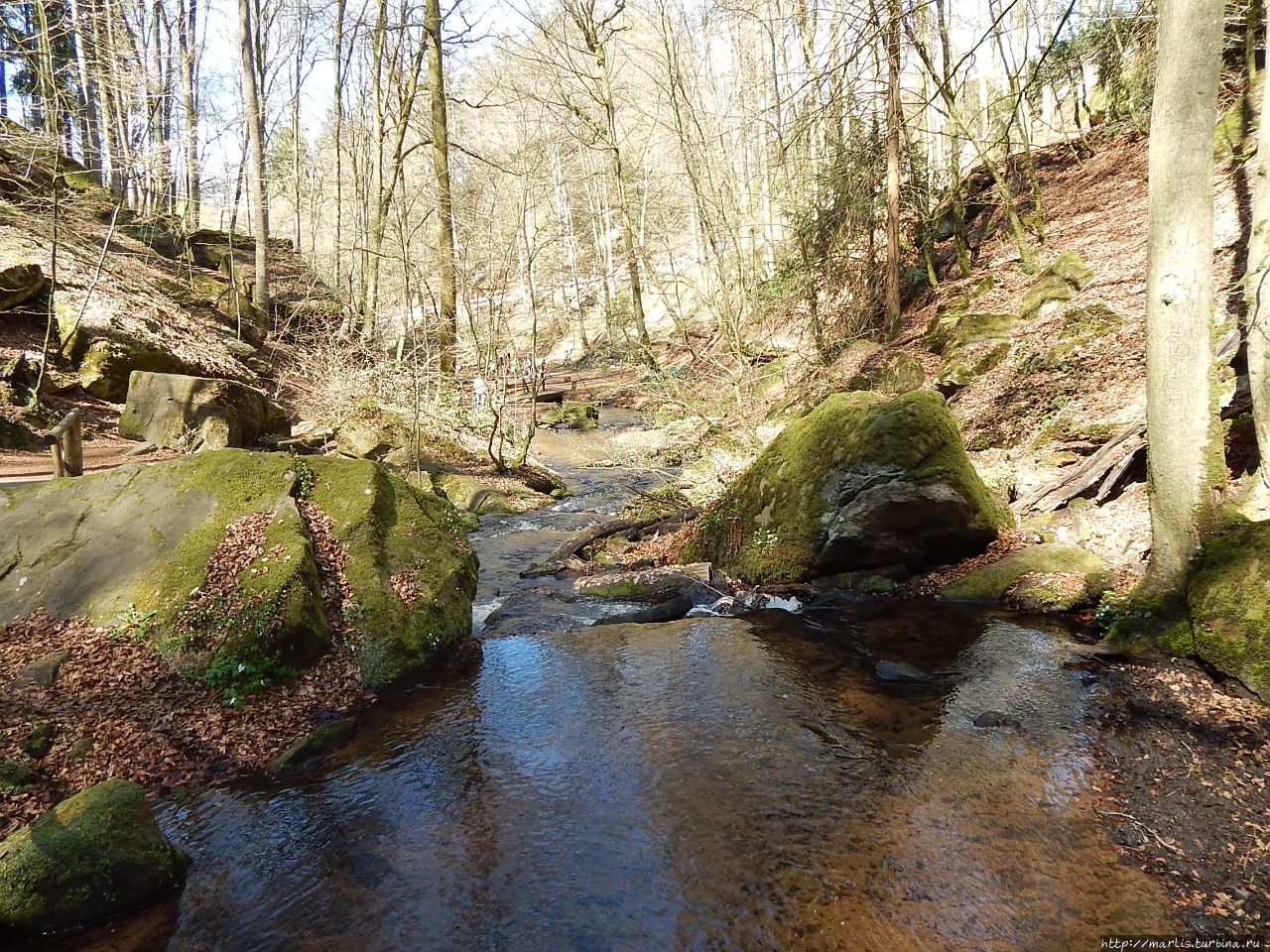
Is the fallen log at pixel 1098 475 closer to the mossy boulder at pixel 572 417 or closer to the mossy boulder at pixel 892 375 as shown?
the mossy boulder at pixel 892 375

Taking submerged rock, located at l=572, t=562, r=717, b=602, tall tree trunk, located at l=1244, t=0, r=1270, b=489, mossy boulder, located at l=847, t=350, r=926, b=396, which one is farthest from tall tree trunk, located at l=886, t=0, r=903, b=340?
submerged rock, located at l=572, t=562, r=717, b=602

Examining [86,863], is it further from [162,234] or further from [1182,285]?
[162,234]

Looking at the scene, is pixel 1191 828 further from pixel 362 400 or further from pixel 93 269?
pixel 93 269

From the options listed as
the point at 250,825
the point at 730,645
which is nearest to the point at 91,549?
the point at 250,825

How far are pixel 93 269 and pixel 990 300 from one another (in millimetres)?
20977

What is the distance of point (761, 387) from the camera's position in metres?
19.0

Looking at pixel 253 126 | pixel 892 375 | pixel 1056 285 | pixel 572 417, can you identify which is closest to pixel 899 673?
pixel 892 375

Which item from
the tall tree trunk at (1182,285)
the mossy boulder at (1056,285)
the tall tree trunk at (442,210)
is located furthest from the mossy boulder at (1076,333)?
the tall tree trunk at (442,210)

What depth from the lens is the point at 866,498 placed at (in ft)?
29.6

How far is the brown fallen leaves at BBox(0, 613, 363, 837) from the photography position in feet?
16.7

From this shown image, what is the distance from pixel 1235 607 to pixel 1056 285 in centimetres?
1079

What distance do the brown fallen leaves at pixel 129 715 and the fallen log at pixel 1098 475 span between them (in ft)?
29.1

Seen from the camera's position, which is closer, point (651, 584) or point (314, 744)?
point (314, 744)

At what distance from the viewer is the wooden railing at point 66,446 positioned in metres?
8.32
